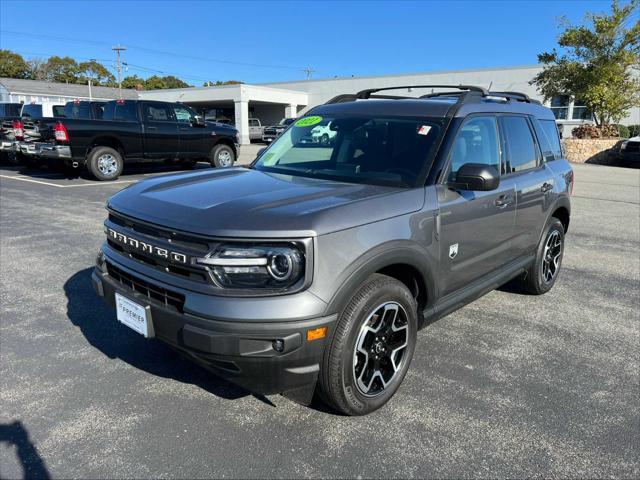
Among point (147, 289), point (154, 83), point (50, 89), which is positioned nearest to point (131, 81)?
point (154, 83)

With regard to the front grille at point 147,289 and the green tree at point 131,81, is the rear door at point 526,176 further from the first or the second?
the green tree at point 131,81

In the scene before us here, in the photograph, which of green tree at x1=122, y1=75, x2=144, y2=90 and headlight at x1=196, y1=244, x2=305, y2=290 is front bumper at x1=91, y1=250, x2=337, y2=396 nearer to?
headlight at x1=196, y1=244, x2=305, y2=290

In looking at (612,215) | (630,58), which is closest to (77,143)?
(612,215)

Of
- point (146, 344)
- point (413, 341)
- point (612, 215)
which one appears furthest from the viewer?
point (612, 215)

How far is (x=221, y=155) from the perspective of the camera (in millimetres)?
14648

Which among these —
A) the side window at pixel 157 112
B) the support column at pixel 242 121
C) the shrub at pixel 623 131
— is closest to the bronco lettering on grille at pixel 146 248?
the side window at pixel 157 112

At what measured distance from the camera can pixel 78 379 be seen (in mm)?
3213

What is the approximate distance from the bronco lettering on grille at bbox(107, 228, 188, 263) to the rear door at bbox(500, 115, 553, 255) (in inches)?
108

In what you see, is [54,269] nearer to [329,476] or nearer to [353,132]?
[353,132]

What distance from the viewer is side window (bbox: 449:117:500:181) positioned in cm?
342

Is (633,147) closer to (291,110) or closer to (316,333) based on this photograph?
(316,333)

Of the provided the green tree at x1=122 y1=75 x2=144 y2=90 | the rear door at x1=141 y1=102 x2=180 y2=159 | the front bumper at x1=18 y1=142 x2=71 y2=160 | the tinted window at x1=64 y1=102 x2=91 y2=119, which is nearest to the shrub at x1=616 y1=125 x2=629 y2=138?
the rear door at x1=141 y1=102 x2=180 y2=159

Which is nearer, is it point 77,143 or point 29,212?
point 29,212

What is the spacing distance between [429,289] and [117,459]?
204 centimetres
